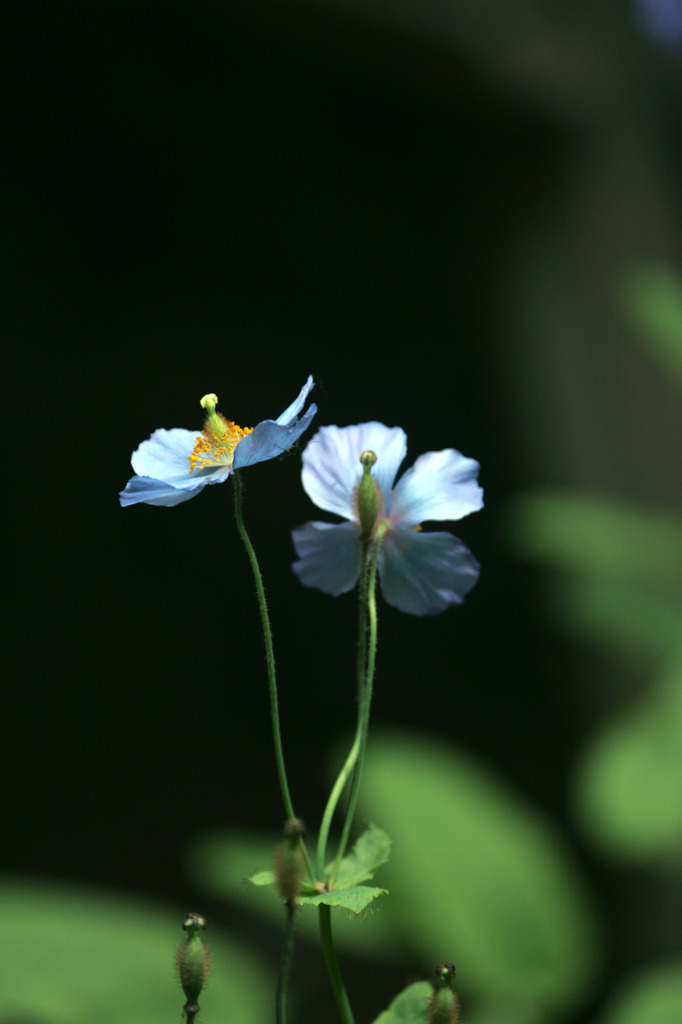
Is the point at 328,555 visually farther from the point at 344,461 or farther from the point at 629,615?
the point at 629,615

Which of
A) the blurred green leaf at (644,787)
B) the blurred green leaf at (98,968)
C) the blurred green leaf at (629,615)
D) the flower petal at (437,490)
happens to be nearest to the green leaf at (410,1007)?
the flower petal at (437,490)

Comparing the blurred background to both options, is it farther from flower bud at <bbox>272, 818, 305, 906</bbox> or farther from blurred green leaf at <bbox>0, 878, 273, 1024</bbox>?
flower bud at <bbox>272, 818, 305, 906</bbox>

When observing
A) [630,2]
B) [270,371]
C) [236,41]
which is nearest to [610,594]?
[270,371]

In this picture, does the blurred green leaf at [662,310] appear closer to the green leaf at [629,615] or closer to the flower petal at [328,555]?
the green leaf at [629,615]

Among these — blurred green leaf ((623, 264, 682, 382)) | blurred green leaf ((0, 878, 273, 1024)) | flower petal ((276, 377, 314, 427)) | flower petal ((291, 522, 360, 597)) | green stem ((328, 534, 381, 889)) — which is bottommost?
blurred green leaf ((0, 878, 273, 1024))

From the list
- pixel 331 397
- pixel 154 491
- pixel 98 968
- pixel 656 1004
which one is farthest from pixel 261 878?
pixel 331 397

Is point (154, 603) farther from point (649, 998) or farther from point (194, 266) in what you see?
point (649, 998)

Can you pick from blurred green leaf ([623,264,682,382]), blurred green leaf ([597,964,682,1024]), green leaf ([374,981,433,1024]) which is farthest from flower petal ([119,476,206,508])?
blurred green leaf ([623,264,682,382])
